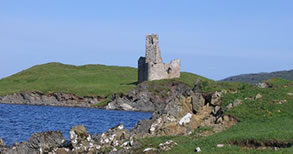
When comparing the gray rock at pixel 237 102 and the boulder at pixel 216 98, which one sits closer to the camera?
the gray rock at pixel 237 102

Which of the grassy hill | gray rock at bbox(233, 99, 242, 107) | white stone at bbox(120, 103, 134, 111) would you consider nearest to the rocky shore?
gray rock at bbox(233, 99, 242, 107)

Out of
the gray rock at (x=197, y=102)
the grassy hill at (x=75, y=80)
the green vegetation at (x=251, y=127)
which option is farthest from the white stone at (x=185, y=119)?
the grassy hill at (x=75, y=80)

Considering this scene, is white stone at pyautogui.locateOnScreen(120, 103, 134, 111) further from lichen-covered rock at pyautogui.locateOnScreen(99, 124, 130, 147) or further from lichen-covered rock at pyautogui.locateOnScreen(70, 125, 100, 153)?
lichen-covered rock at pyautogui.locateOnScreen(70, 125, 100, 153)

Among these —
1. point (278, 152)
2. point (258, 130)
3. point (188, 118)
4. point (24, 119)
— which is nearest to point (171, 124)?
point (188, 118)

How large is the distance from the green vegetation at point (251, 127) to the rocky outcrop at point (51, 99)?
69697 millimetres

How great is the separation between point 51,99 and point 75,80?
2184 cm

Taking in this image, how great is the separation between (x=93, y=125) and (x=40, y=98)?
5350cm

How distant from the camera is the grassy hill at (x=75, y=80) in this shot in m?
112

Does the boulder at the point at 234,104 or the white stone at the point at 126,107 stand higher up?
the boulder at the point at 234,104

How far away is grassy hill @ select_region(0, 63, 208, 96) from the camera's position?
11188 centimetres

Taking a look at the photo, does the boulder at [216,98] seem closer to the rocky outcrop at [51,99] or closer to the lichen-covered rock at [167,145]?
the lichen-covered rock at [167,145]

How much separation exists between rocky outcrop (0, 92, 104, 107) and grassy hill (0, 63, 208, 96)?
1451 millimetres

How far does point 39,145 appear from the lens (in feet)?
106

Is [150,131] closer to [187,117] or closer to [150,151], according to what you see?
[187,117]
